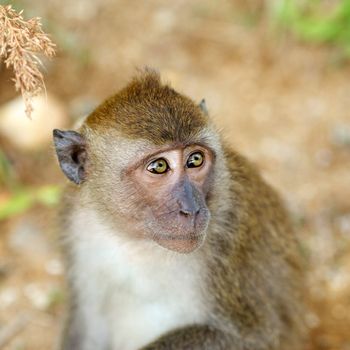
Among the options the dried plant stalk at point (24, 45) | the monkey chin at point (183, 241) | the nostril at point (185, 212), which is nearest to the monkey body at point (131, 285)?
the monkey chin at point (183, 241)

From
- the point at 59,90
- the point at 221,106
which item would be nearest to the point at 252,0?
the point at 221,106

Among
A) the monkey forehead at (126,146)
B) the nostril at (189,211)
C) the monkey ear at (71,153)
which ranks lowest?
the nostril at (189,211)

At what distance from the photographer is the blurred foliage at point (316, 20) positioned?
8.11 m

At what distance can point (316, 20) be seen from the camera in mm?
8391

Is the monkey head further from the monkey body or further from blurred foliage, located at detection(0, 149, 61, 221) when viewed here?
blurred foliage, located at detection(0, 149, 61, 221)

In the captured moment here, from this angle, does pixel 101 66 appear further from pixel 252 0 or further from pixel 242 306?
pixel 242 306

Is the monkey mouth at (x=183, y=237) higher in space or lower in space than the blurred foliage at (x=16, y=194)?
lower

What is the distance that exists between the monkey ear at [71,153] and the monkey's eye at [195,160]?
609 millimetres

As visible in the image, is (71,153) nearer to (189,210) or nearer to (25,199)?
(189,210)

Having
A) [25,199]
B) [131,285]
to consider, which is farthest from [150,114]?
[25,199]

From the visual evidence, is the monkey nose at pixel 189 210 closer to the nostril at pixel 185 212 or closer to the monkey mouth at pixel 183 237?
the nostril at pixel 185 212

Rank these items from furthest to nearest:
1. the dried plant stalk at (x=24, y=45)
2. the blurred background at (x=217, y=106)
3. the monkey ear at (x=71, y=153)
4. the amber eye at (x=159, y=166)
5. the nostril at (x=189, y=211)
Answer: the blurred background at (x=217, y=106) < the monkey ear at (x=71, y=153) < the amber eye at (x=159, y=166) < the nostril at (x=189, y=211) < the dried plant stalk at (x=24, y=45)

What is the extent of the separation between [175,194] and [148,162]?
26 centimetres

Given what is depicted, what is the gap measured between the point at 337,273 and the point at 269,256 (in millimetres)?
1602
